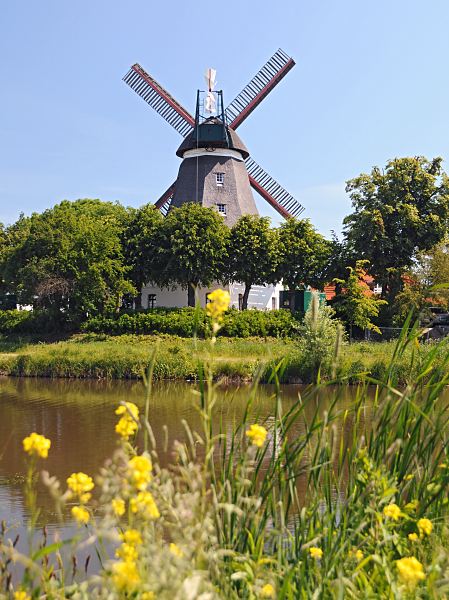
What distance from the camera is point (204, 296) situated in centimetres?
3456

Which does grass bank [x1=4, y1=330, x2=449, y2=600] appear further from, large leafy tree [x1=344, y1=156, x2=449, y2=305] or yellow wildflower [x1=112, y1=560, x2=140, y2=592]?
large leafy tree [x1=344, y1=156, x2=449, y2=305]

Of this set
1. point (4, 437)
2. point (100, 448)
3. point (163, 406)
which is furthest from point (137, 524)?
point (163, 406)

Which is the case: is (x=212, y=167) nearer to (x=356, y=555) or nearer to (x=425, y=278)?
(x=425, y=278)

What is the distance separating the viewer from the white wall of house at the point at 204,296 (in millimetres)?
34906

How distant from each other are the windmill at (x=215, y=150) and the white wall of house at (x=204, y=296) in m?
3.61

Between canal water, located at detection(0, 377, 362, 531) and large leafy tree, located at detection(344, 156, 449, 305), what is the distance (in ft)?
46.4

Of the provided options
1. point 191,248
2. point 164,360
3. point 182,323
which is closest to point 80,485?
point 164,360

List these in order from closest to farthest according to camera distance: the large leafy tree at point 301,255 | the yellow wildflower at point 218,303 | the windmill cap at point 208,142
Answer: the yellow wildflower at point 218,303, the large leafy tree at point 301,255, the windmill cap at point 208,142

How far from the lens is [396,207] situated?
3391cm

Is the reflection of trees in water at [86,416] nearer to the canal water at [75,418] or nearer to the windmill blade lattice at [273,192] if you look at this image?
the canal water at [75,418]

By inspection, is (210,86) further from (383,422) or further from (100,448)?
(383,422)

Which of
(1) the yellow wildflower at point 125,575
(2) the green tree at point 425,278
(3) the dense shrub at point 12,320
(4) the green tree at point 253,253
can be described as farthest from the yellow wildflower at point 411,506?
(3) the dense shrub at point 12,320

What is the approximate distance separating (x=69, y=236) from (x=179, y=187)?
8.00 m

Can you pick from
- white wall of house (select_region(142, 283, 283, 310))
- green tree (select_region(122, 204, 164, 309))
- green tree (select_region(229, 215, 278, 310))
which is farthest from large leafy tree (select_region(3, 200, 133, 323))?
green tree (select_region(229, 215, 278, 310))
